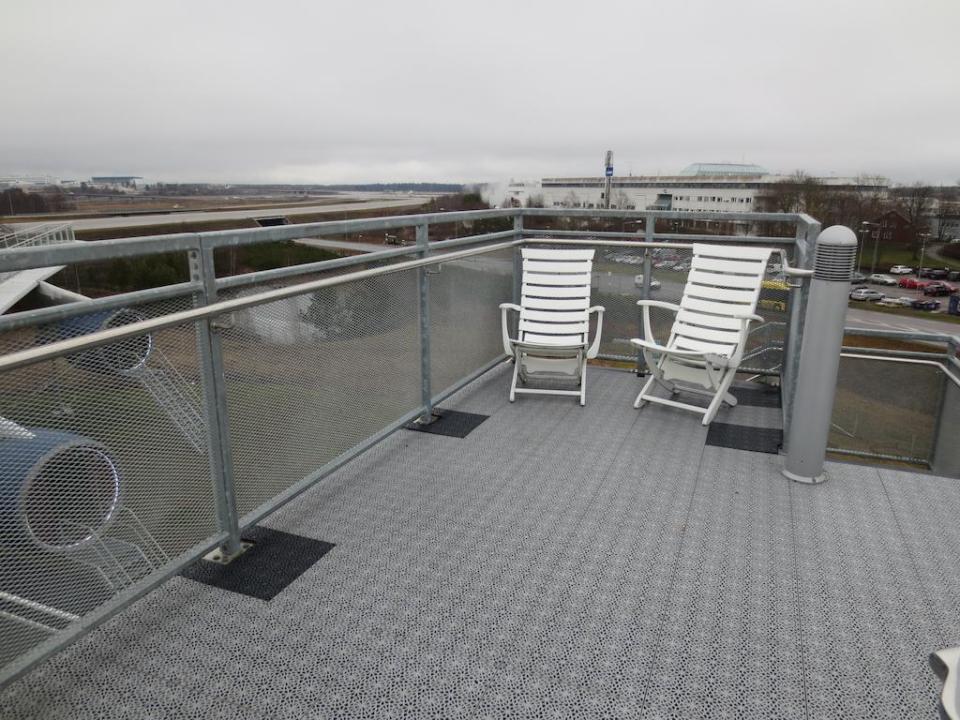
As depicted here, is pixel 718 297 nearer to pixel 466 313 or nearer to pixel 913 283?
pixel 466 313

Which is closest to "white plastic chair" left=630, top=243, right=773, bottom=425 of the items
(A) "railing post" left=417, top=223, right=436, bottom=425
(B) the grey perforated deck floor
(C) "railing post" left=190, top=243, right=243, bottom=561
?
(B) the grey perforated deck floor

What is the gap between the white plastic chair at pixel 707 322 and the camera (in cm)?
428

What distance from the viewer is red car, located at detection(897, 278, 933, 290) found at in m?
25.9

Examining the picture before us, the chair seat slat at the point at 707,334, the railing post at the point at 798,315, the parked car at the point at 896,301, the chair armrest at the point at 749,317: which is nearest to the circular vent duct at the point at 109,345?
the railing post at the point at 798,315

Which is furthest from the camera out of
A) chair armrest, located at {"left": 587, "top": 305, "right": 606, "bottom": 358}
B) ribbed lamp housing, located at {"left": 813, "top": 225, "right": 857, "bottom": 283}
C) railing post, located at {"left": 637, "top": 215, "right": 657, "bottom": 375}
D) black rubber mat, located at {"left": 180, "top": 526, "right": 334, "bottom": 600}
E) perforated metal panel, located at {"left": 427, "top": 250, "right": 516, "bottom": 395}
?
railing post, located at {"left": 637, "top": 215, "right": 657, "bottom": 375}

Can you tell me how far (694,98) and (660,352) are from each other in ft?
67.7

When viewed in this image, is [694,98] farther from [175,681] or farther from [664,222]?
[175,681]

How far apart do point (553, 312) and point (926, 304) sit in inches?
1134

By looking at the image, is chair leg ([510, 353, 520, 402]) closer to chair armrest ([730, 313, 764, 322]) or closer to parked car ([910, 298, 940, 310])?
chair armrest ([730, 313, 764, 322])

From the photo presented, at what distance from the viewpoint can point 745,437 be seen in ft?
13.0

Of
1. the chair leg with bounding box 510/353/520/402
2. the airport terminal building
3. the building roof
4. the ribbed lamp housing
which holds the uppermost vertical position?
the building roof

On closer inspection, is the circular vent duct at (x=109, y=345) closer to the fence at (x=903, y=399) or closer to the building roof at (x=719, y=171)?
the fence at (x=903, y=399)

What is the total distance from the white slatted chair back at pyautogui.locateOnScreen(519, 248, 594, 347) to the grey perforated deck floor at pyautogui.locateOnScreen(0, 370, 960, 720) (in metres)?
1.60

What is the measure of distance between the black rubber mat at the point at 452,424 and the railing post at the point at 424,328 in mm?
54
